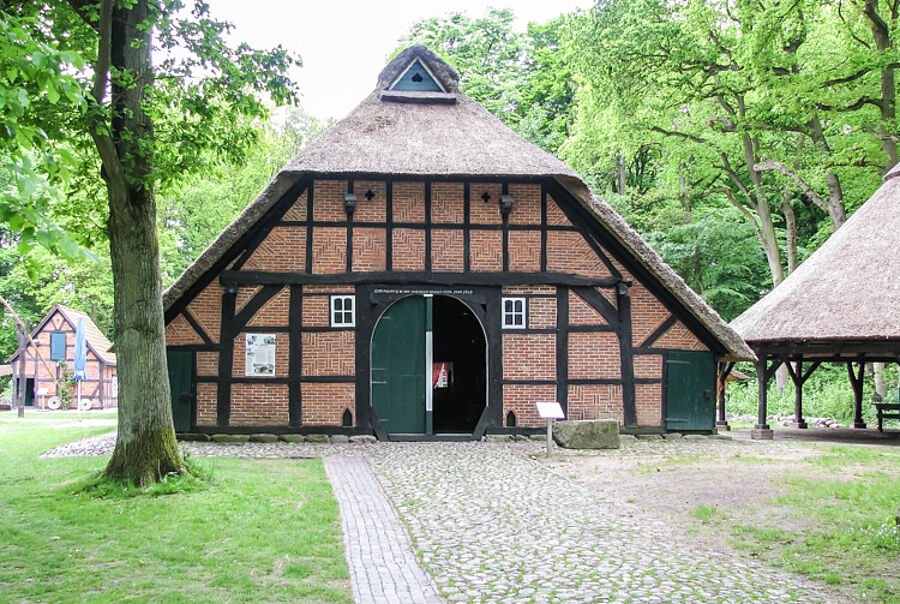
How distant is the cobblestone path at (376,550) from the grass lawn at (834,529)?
2699mm

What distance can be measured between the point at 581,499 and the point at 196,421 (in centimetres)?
773

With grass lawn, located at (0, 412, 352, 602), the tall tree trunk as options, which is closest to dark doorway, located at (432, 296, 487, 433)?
A: grass lawn, located at (0, 412, 352, 602)

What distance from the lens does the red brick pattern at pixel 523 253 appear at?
1420 centimetres

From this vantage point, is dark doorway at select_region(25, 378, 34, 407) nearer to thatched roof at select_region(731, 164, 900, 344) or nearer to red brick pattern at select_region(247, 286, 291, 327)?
red brick pattern at select_region(247, 286, 291, 327)

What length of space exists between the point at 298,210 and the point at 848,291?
33.1ft

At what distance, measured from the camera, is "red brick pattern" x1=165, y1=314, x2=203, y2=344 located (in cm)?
1365

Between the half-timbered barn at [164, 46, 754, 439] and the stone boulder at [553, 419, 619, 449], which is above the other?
the half-timbered barn at [164, 46, 754, 439]

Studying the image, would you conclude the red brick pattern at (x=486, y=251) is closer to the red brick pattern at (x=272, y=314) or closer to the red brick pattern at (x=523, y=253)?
the red brick pattern at (x=523, y=253)

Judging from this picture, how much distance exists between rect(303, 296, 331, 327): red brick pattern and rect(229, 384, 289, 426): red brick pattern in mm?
1177

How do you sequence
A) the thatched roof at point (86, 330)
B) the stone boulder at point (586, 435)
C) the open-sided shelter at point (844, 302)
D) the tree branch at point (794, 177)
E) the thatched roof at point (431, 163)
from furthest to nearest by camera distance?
the thatched roof at point (86, 330), the tree branch at point (794, 177), the open-sided shelter at point (844, 302), the thatched roof at point (431, 163), the stone boulder at point (586, 435)

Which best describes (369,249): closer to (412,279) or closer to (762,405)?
(412,279)

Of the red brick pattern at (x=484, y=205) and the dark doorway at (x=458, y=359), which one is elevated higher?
the red brick pattern at (x=484, y=205)

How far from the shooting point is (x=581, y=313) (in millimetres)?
14227

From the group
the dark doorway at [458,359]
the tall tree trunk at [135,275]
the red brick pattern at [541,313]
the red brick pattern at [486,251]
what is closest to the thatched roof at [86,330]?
the dark doorway at [458,359]
